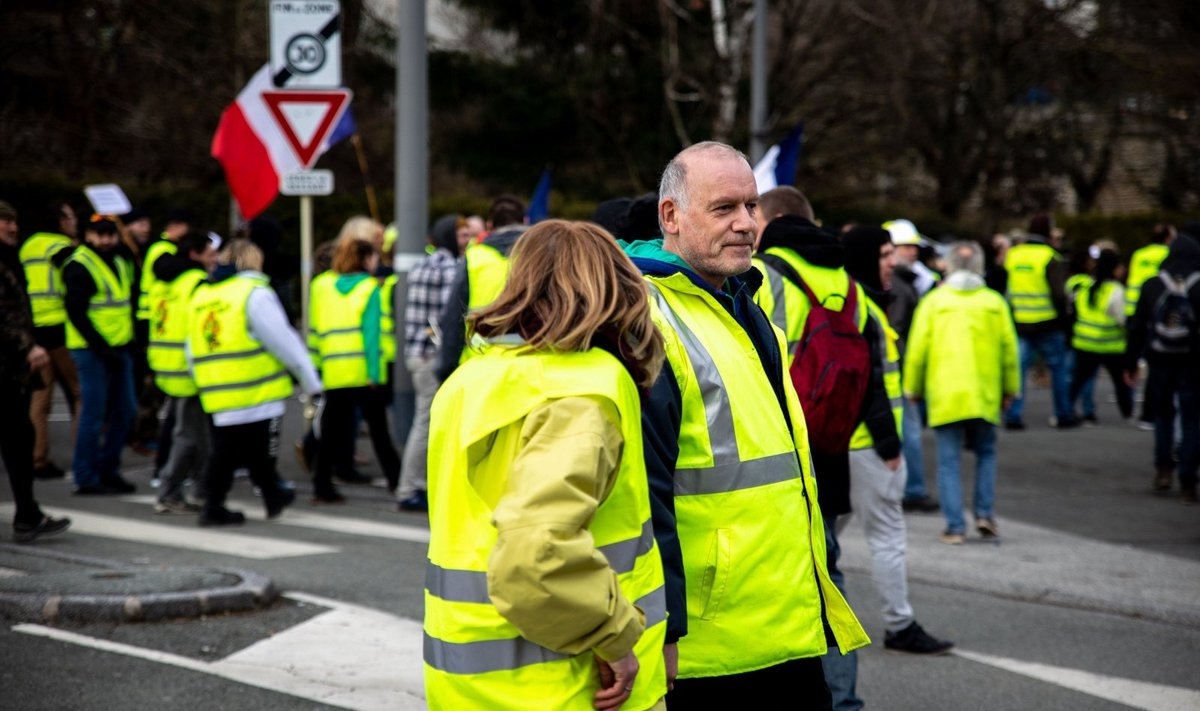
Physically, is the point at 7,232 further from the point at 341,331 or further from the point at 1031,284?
the point at 1031,284

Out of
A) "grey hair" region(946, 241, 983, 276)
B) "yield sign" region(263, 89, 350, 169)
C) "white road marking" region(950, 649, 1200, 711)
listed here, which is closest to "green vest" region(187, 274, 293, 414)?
"yield sign" region(263, 89, 350, 169)

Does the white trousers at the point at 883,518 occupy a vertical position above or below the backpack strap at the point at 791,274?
below

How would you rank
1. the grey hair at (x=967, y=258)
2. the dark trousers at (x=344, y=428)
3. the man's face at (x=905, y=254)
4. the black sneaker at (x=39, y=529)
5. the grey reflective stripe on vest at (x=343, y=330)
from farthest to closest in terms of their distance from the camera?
the man's face at (x=905, y=254), the grey reflective stripe on vest at (x=343, y=330), the dark trousers at (x=344, y=428), the grey hair at (x=967, y=258), the black sneaker at (x=39, y=529)

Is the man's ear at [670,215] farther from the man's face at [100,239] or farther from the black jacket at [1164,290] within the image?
the black jacket at [1164,290]

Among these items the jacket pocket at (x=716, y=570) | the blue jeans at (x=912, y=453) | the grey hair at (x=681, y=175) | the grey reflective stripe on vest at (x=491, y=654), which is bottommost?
the blue jeans at (x=912, y=453)

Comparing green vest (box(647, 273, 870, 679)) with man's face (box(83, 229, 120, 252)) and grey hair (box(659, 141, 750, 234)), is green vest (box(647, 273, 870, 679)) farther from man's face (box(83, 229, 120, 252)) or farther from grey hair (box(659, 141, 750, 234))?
man's face (box(83, 229, 120, 252))

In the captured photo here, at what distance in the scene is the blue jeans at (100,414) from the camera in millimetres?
10234

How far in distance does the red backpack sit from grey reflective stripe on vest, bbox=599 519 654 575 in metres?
1.95

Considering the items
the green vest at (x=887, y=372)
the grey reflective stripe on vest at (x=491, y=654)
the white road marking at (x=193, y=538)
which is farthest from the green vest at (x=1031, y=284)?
the grey reflective stripe on vest at (x=491, y=654)

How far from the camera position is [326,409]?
10.3m

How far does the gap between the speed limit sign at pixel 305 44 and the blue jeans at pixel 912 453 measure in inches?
190

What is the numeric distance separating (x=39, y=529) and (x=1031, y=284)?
34.5 feet

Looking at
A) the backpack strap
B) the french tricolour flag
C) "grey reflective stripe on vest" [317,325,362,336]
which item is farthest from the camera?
the french tricolour flag

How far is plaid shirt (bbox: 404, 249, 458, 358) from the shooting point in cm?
970
